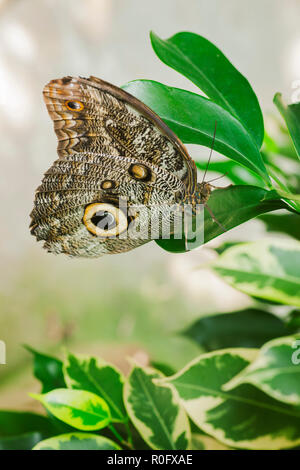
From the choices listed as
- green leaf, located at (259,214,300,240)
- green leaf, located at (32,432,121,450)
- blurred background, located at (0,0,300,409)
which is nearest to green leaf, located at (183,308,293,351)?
green leaf, located at (259,214,300,240)

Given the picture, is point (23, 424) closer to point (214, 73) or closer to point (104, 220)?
point (104, 220)

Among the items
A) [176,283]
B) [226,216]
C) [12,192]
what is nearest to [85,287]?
[176,283]

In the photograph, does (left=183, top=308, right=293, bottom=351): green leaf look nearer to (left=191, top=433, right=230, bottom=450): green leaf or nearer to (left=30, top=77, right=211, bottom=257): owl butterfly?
(left=191, top=433, right=230, bottom=450): green leaf

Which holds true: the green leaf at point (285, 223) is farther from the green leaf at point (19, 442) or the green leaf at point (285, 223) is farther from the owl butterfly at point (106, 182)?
the green leaf at point (19, 442)
